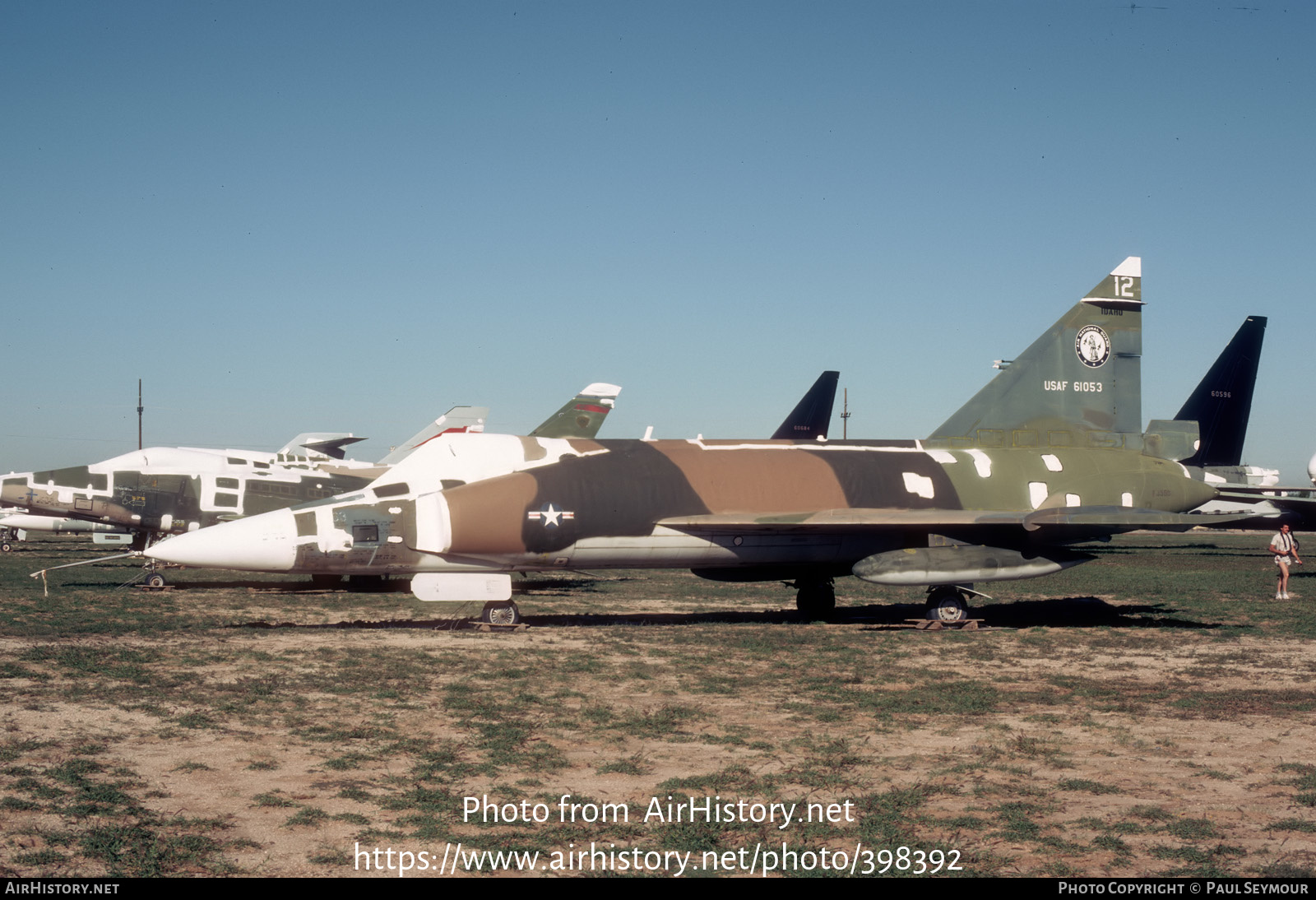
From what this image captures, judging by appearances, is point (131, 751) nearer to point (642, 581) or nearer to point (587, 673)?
point (587, 673)

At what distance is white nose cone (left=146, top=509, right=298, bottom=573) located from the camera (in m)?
16.6

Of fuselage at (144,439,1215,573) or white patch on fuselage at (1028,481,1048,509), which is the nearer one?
fuselage at (144,439,1215,573)

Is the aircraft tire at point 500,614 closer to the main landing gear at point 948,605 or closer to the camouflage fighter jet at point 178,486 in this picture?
the main landing gear at point 948,605

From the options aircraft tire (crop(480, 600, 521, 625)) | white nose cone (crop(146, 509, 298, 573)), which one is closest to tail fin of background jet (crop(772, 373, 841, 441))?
aircraft tire (crop(480, 600, 521, 625))

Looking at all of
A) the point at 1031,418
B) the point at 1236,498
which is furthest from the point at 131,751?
the point at 1236,498

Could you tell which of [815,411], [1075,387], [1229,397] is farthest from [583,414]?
[1229,397]

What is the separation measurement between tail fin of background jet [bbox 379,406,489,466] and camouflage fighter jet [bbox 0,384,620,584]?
4.80 m

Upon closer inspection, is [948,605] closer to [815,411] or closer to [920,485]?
[920,485]

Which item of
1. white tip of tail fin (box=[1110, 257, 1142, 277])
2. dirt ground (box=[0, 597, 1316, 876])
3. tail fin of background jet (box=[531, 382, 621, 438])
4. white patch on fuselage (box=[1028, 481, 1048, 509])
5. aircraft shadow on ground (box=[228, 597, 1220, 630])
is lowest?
aircraft shadow on ground (box=[228, 597, 1220, 630])

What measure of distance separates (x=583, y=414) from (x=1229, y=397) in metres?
20.0

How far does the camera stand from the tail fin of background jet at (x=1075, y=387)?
71.6 feet

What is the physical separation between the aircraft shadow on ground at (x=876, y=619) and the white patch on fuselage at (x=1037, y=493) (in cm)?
226

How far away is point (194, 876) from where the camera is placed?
20.5ft

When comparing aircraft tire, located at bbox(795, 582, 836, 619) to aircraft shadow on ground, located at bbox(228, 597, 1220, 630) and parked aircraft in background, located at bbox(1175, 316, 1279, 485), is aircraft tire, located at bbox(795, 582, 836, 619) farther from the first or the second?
parked aircraft in background, located at bbox(1175, 316, 1279, 485)
